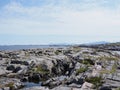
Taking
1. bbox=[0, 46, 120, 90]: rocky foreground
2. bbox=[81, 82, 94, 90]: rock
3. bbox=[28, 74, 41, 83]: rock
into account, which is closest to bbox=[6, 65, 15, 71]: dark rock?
bbox=[0, 46, 120, 90]: rocky foreground

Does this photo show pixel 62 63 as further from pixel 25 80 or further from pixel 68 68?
pixel 25 80

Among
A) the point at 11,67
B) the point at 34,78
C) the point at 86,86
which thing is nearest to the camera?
the point at 86,86

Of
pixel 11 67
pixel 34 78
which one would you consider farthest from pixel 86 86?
pixel 11 67

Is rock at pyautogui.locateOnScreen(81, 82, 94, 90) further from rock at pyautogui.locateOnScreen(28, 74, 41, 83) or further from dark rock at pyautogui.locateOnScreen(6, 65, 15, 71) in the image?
dark rock at pyautogui.locateOnScreen(6, 65, 15, 71)

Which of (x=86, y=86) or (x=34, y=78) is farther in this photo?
(x=34, y=78)

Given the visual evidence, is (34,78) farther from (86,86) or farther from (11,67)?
(86,86)

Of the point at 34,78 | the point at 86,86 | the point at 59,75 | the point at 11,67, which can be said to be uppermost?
the point at 11,67

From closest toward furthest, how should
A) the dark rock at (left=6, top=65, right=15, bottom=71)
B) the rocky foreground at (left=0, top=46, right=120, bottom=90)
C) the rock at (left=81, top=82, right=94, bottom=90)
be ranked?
the rock at (left=81, top=82, right=94, bottom=90) → the rocky foreground at (left=0, top=46, right=120, bottom=90) → the dark rock at (left=6, top=65, right=15, bottom=71)

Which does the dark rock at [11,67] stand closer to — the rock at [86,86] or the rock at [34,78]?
the rock at [34,78]

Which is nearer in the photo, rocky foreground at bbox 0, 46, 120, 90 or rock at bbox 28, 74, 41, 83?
rocky foreground at bbox 0, 46, 120, 90

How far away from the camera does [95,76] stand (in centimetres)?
4759

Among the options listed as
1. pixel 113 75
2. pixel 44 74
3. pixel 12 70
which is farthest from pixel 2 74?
pixel 113 75

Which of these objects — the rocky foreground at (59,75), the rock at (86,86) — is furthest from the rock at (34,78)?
the rock at (86,86)

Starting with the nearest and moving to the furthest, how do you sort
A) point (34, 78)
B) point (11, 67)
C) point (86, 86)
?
point (86, 86) → point (34, 78) → point (11, 67)
